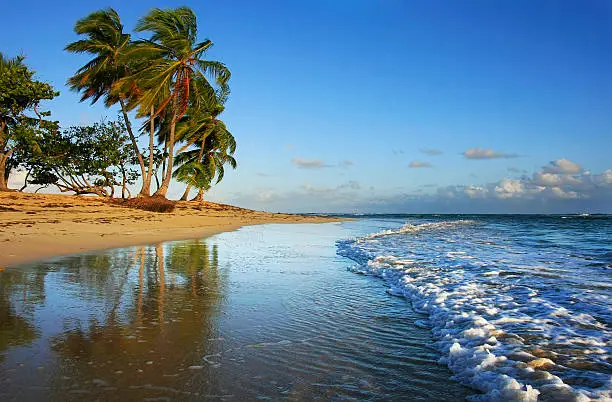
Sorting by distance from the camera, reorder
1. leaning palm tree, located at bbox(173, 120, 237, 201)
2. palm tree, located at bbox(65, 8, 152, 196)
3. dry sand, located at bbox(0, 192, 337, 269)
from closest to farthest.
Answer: dry sand, located at bbox(0, 192, 337, 269) < palm tree, located at bbox(65, 8, 152, 196) < leaning palm tree, located at bbox(173, 120, 237, 201)

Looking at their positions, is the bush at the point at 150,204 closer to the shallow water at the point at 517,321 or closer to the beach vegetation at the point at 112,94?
the beach vegetation at the point at 112,94

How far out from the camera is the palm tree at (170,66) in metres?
23.0

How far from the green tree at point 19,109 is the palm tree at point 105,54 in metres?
2.15

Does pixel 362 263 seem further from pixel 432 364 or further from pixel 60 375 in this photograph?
pixel 60 375

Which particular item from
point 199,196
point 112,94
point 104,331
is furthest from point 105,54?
point 104,331

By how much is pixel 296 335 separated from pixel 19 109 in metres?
27.1

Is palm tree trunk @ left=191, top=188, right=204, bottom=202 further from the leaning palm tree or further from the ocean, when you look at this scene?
the ocean

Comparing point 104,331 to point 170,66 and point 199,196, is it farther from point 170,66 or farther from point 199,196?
point 199,196

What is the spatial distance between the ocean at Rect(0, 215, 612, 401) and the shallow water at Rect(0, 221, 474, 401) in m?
0.01

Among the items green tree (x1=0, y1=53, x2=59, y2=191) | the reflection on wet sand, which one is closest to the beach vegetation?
green tree (x1=0, y1=53, x2=59, y2=191)

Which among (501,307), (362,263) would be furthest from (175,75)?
(501,307)

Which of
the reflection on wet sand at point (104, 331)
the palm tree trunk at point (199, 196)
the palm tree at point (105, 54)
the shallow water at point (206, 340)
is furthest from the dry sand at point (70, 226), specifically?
the palm tree trunk at point (199, 196)

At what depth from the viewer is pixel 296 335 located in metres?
3.73

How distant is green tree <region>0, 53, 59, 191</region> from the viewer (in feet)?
75.8
